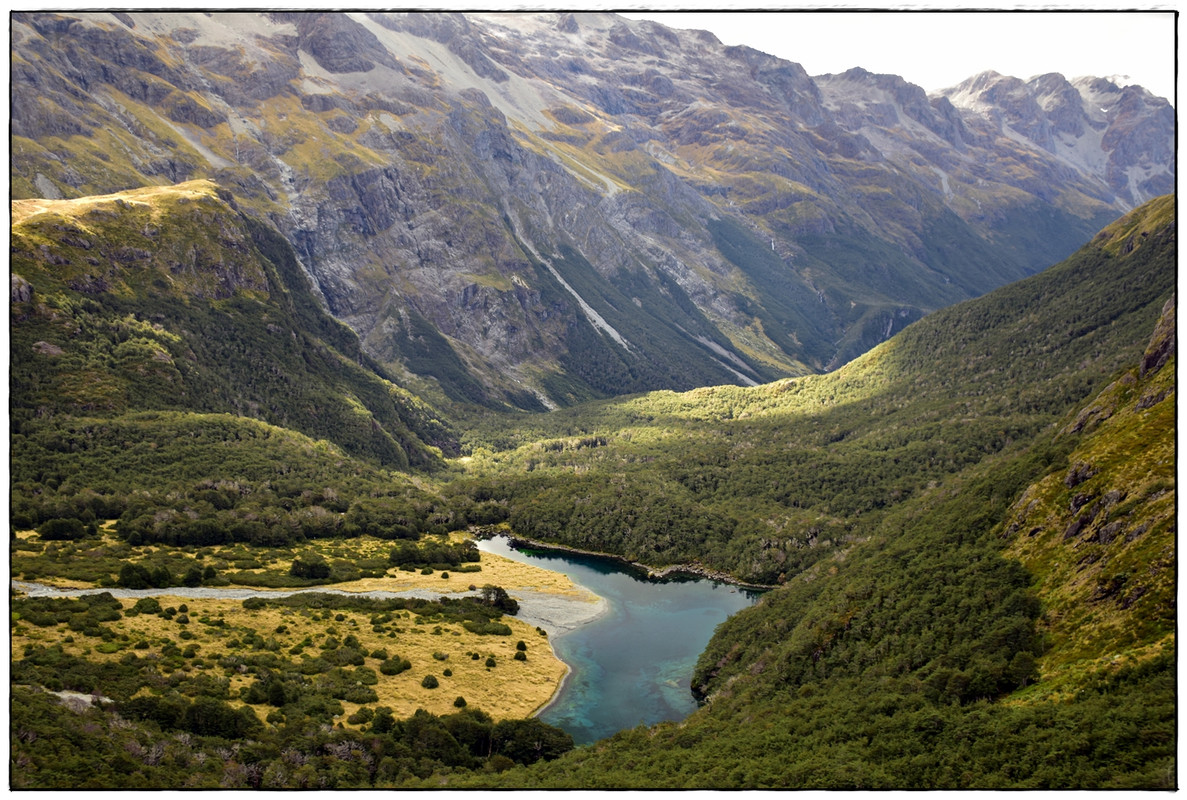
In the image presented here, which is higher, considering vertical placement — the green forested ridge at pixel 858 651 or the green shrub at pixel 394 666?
the green forested ridge at pixel 858 651

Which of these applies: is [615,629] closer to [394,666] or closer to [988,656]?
[394,666]

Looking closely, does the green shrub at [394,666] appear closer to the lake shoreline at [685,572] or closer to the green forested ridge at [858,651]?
the green forested ridge at [858,651]

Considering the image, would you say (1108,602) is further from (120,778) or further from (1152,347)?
(120,778)

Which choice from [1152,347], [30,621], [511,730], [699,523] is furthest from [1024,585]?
[699,523]

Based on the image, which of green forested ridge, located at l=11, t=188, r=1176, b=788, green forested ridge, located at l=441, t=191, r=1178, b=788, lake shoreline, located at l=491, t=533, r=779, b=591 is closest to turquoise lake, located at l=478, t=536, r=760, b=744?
lake shoreline, located at l=491, t=533, r=779, b=591

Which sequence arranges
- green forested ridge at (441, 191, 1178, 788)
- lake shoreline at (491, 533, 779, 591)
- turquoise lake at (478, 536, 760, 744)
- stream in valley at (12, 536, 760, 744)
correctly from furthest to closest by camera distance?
lake shoreline at (491, 533, 779, 591), stream in valley at (12, 536, 760, 744), turquoise lake at (478, 536, 760, 744), green forested ridge at (441, 191, 1178, 788)

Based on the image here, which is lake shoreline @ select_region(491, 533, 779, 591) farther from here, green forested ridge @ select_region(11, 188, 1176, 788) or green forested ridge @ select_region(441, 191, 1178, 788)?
green forested ridge @ select_region(441, 191, 1178, 788)

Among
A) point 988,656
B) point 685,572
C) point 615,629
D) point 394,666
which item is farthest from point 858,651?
point 685,572

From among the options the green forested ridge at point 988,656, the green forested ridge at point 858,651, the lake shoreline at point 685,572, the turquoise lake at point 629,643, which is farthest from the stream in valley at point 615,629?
the green forested ridge at point 988,656

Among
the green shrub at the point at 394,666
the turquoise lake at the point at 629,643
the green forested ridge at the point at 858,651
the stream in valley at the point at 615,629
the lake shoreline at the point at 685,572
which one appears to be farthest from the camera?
the lake shoreline at the point at 685,572
